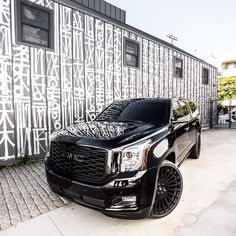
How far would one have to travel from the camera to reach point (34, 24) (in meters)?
5.65

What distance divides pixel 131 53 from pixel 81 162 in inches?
270

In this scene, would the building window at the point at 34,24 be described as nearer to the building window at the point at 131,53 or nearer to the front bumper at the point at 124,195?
the building window at the point at 131,53

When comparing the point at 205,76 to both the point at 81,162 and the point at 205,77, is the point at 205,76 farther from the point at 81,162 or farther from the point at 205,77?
the point at 81,162

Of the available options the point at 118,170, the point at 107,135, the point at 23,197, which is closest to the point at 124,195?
the point at 118,170

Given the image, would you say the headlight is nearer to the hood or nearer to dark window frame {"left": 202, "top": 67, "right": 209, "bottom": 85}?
the hood

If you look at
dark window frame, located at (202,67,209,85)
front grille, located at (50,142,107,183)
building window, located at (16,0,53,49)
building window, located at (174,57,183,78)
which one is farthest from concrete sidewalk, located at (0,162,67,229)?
dark window frame, located at (202,67,209,85)

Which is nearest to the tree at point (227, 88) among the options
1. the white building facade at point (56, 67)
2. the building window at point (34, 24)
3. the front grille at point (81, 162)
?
the white building facade at point (56, 67)

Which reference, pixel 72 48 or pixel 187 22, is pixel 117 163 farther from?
pixel 187 22

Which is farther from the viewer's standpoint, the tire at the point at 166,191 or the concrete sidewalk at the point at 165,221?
the tire at the point at 166,191

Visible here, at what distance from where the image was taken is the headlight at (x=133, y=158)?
244 cm

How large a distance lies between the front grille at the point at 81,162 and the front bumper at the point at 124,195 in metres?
0.12

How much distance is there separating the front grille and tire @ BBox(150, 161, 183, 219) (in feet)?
2.78

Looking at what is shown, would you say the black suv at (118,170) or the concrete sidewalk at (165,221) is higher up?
the black suv at (118,170)

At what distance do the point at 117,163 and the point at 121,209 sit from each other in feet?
1.72
